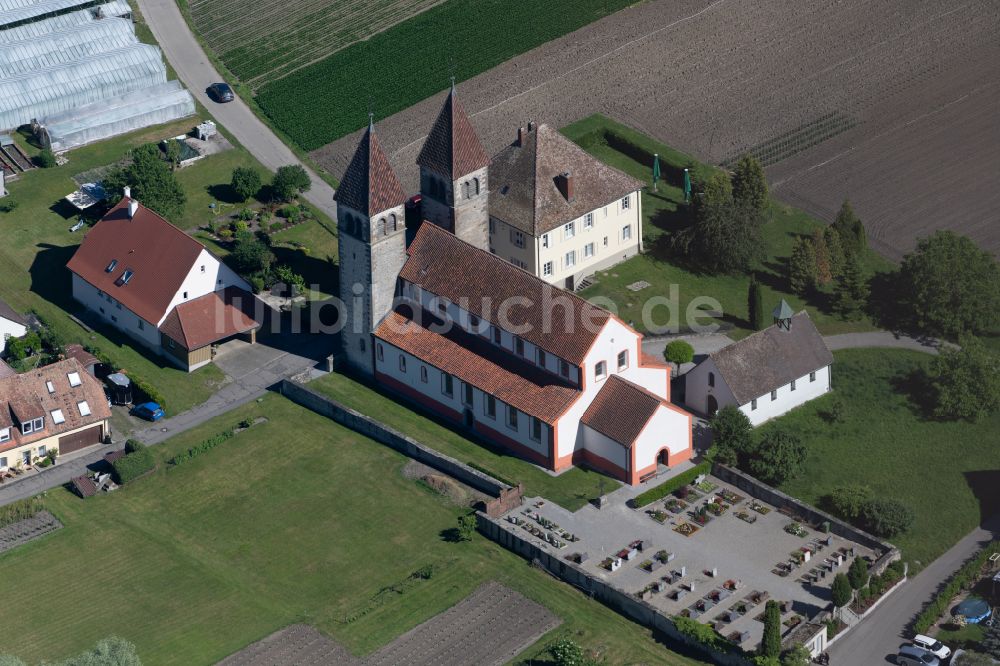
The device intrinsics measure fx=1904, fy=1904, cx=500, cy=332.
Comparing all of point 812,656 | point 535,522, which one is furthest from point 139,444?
point 812,656

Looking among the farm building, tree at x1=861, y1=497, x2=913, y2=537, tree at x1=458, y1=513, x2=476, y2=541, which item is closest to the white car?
tree at x1=861, y1=497, x2=913, y2=537

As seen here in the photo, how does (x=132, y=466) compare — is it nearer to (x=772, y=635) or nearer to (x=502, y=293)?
(x=502, y=293)

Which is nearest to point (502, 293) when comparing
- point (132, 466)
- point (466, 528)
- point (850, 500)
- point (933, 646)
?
point (466, 528)

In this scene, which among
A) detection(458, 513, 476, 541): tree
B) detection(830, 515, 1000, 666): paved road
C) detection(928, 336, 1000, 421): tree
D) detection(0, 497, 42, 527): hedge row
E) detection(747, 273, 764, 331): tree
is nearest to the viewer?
detection(830, 515, 1000, 666): paved road

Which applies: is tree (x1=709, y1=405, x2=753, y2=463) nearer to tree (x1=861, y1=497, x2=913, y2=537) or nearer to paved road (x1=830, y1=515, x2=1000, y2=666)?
tree (x1=861, y1=497, x2=913, y2=537)

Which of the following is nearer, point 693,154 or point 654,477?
point 654,477

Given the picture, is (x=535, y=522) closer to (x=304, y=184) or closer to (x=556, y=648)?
(x=556, y=648)

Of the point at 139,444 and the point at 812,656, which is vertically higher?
the point at 139,444
